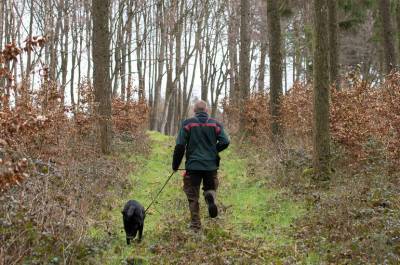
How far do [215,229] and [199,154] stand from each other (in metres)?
1.26

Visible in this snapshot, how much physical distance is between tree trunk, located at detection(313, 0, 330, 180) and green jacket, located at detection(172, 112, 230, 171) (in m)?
3.70

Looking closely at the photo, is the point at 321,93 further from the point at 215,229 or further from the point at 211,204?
the point at 215,229

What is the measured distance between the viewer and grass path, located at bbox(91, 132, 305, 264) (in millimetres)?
7148

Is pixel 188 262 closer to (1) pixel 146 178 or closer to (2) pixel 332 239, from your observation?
(2) pixel 332 239

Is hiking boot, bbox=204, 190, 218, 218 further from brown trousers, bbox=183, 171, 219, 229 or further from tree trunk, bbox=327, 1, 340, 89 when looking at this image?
tree trunk, bbox=327, 1, 340, 89

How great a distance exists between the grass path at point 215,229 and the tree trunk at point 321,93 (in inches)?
46.3

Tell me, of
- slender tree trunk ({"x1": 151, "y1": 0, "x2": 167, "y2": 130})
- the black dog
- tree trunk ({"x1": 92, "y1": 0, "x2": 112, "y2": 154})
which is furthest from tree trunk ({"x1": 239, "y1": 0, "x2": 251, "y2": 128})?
the black dog

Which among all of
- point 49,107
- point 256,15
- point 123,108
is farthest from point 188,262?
point 256,15

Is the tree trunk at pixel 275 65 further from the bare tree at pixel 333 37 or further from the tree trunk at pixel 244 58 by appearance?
the tree trunk at pixel 244 58

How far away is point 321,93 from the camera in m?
11.2

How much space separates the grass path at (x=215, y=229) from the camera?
7148mm

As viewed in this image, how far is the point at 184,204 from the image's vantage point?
10.7m

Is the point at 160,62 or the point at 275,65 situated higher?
the point at 160,62

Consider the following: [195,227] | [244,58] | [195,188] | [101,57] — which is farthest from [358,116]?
[244,58]
